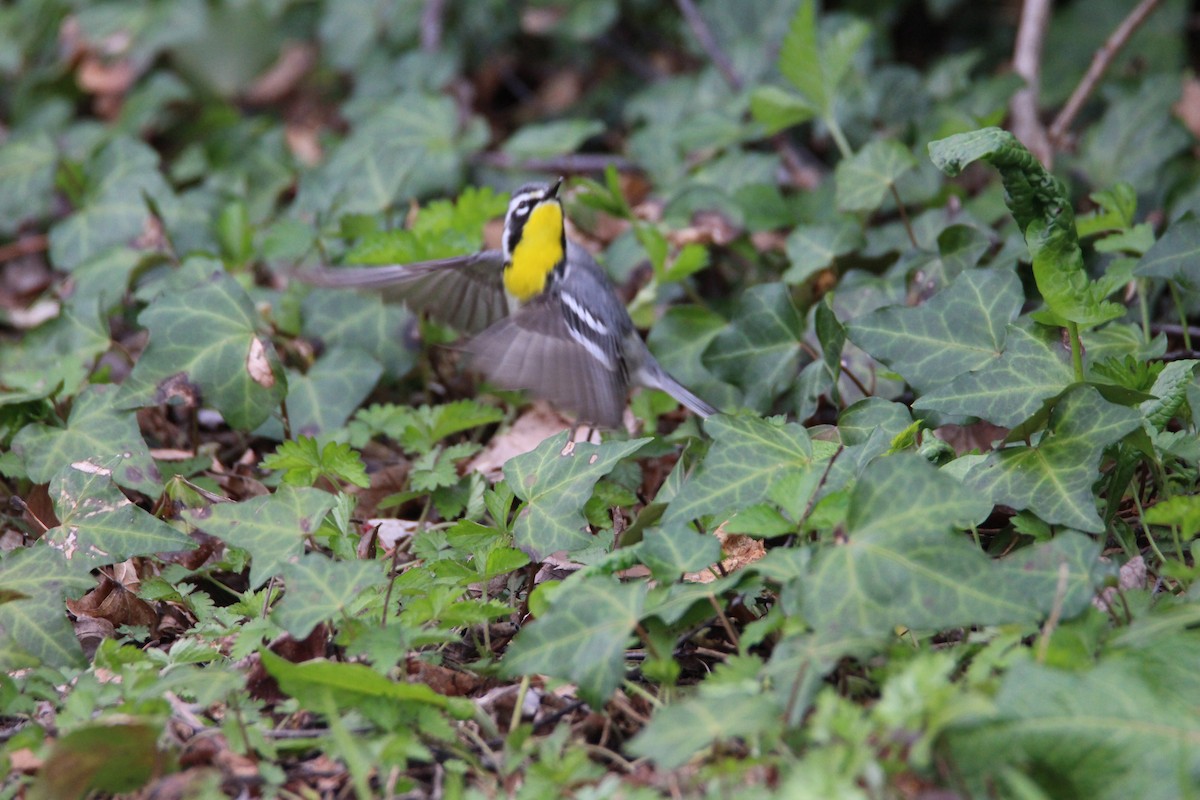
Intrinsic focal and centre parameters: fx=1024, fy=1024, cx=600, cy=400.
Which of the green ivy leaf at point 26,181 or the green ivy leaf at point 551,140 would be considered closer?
the green ivy leaf at point 551,140

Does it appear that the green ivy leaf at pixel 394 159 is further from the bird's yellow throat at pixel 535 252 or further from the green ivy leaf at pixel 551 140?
the bird's yellow throat at pixel 535 252

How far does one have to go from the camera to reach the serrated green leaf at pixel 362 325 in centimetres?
434

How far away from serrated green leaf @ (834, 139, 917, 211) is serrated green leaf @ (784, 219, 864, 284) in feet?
0.40

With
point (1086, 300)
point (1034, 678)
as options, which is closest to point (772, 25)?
point (1086, 300)

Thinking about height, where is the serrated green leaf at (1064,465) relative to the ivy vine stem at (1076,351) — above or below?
below

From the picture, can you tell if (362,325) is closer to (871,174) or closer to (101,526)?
(101,526)

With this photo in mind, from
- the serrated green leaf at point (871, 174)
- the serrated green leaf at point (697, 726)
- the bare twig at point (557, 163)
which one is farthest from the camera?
the bare twig at point (557, 163)

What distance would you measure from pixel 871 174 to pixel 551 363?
5.23ft

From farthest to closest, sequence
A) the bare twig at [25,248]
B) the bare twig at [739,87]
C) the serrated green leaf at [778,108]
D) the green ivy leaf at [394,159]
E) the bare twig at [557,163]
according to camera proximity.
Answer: the bare twig at [25,248] < the bare twig at [557,163] < the bare twig at [739,87] < the green ivy leaf at [394,159] < the serrated green leaf at [778,108]

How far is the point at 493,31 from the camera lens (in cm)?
665

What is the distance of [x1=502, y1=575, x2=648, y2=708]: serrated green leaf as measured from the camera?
2309mm

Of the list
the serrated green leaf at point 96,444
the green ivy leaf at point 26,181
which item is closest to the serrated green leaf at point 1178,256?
the serrated green leaf at point 96,444

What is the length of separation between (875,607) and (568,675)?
706mm

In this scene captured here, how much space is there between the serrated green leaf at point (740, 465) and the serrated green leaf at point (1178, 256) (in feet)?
4.31
